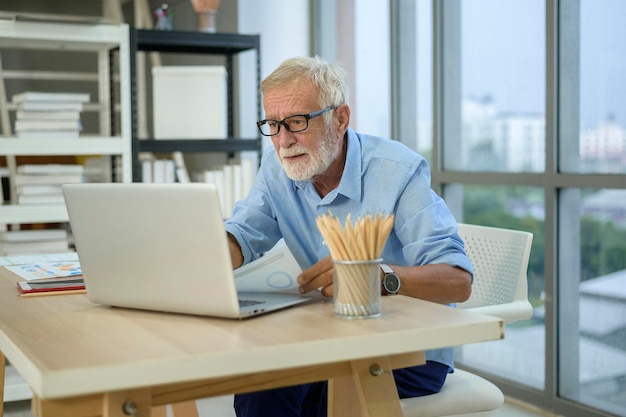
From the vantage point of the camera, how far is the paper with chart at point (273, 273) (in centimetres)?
173

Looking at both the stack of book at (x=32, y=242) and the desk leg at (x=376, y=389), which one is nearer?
the desk leg at (x=376, y=389)

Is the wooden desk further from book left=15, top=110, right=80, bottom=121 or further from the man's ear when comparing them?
book left=15, top=110, right=80, bottom=121

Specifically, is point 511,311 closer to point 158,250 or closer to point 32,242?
point 158,250

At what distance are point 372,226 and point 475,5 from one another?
2530mm

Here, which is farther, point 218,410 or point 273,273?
point 218,410

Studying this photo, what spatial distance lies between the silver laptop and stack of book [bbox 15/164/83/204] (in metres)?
2.14

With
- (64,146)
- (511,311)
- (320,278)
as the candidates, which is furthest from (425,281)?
(64,146)

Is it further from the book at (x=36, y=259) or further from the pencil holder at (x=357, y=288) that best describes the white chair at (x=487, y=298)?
the book at (x=36, y=259)

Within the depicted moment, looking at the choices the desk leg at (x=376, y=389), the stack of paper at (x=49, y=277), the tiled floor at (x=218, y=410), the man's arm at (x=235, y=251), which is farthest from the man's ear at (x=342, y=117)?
the tiled floor at (x=218, y=410)

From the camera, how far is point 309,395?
206 cm

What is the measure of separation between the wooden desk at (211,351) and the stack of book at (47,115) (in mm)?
2178

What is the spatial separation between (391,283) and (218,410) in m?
1.78

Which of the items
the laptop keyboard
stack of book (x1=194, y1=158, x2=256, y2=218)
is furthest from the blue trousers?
stack of book (x1=194, y1=158, x2=256, y2=218)

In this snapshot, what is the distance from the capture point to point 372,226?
1459mm
